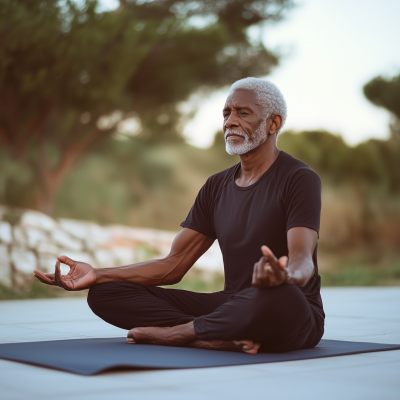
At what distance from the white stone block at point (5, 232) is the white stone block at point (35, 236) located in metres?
0.25

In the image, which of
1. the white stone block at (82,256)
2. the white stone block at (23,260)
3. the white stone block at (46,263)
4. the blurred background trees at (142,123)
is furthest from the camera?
the blurred background trees at (142,123)

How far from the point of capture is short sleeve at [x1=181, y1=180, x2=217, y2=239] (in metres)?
3.31

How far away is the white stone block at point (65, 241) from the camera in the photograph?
861 cm

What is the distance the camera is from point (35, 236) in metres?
8.41

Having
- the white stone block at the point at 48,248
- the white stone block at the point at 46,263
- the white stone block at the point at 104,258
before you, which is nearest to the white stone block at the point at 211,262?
the white stone block at the point at 104,258

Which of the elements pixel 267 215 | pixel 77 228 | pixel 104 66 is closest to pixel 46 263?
pixel 77 228

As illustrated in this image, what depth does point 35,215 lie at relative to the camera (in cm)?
897

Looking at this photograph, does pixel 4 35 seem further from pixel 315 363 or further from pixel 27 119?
pixel 315 363

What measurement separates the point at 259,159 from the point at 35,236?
5.87 m

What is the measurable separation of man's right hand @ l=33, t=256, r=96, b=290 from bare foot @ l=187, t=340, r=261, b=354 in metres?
0.57

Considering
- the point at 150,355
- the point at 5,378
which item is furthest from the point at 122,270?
the point at 5,378

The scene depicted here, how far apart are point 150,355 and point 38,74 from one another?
7.00 metres

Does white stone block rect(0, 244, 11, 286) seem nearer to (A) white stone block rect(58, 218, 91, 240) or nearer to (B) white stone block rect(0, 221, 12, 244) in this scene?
(B) white stone block rect(0, 221, 12, 244)

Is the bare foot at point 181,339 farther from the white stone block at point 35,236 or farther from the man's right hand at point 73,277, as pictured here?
the white stone block at point 35,236
